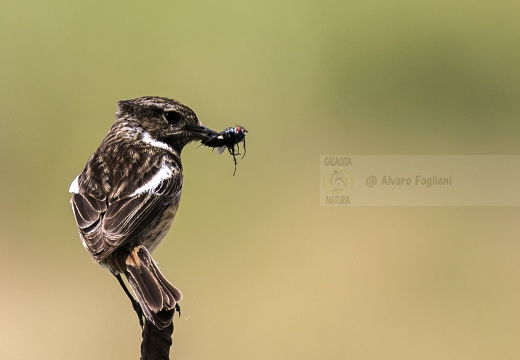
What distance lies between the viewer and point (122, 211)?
18.1 ft

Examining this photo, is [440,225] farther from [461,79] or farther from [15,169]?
[15,169]

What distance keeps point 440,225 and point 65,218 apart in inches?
180

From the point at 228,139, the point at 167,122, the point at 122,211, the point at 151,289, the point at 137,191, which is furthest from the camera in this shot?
the point at 228,139

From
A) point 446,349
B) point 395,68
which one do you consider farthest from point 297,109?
point 446,349

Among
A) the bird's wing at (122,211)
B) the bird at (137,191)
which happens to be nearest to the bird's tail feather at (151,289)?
the bird at (137,191)

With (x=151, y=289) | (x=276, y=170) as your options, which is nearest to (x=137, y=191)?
(x=151, y=289)

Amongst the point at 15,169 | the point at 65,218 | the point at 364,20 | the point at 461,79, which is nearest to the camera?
the point at 65,218

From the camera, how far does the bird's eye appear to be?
6.22m

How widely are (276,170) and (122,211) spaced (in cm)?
764

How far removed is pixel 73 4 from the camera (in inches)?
625

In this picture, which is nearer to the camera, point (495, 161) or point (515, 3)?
point (495, 161)

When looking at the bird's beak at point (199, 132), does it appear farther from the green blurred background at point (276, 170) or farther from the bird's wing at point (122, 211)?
the green blurred background at point (276, 170)

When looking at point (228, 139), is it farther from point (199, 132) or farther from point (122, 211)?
point (122, 211)

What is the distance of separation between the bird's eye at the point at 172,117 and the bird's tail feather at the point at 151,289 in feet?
3.47
